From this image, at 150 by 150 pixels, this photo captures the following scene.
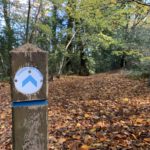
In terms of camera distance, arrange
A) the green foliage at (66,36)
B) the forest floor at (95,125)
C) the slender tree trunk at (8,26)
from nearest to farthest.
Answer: the forest floor at (95,125) < the green foliage at (66,36) < the slender tree trunk at (8,26)

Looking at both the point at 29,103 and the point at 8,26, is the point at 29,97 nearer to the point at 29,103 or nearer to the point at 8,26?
the point at 29,103

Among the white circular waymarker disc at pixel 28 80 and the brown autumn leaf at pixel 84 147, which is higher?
the white circular waymarker disc at pixel 28 80

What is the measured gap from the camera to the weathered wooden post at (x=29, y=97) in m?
2.19

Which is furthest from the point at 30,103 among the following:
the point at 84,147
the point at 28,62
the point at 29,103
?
the point at 84,147

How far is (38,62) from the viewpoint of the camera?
2232 mm

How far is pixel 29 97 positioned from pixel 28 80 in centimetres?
12

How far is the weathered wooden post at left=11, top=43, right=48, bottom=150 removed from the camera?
7.18 feet

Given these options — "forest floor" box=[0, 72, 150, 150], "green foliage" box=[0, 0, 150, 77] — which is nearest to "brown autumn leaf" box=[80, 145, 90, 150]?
"forest floor" box=[0, 72, 150, 150]

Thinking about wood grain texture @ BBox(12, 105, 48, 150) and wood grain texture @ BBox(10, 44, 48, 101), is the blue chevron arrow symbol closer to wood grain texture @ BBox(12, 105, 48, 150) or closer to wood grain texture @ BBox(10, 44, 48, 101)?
wood grain texture @ BBox(10, 44, 48, 101)

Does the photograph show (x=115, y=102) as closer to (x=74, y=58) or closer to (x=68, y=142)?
(x=68, y=142)

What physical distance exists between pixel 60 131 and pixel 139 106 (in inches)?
96.0

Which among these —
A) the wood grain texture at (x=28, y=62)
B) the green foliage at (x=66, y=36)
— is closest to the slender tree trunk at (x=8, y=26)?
the green foliage at (x=66, y=36)

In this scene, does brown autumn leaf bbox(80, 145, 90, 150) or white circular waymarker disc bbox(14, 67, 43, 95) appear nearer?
white circular waymarker disc bbox(14, 67, 43, 95)

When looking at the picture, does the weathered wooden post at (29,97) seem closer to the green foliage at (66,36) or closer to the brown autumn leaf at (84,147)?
the brown autumn leaf at (84,147)
